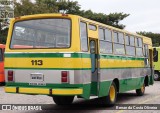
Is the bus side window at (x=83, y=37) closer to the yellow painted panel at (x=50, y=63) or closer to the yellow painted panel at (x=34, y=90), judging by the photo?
the yellow painted panel at (x=50, y=63)

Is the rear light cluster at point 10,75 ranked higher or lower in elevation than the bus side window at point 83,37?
lower

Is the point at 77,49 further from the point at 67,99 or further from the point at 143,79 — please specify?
the point at 143,79

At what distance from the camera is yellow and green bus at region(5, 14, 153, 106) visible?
446 inches

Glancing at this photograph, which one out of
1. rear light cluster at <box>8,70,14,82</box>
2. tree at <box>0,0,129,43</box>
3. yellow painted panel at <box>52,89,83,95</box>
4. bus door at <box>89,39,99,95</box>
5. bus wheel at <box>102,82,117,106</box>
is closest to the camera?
yellow painted panel at <box>52,89,83,95</box>

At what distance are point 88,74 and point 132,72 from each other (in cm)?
539

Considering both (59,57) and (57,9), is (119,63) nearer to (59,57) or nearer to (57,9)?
(59,57)

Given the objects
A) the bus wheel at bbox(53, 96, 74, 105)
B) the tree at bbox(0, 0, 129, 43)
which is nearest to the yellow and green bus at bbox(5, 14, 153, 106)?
the bus wheel at bbox(53, 96, 74, 105)

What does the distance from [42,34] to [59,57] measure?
1.16m

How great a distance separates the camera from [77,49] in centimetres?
1138

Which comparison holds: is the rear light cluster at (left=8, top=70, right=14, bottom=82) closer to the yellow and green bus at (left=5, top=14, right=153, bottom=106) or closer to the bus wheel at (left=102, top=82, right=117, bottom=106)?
the yellow and green bus at (left=5, top=14, right=153, bottom=106)

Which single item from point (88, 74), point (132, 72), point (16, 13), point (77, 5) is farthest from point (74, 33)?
point (77, 5)

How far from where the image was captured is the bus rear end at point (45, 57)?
1129 centimetres

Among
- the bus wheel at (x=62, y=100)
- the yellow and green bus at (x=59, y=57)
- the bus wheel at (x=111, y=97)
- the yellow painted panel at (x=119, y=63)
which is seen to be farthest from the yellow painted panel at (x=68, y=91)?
the bus wheel at (x=62, y=100)

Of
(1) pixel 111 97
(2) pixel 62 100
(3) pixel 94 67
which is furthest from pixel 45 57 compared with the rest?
(1) pixel 111 97
